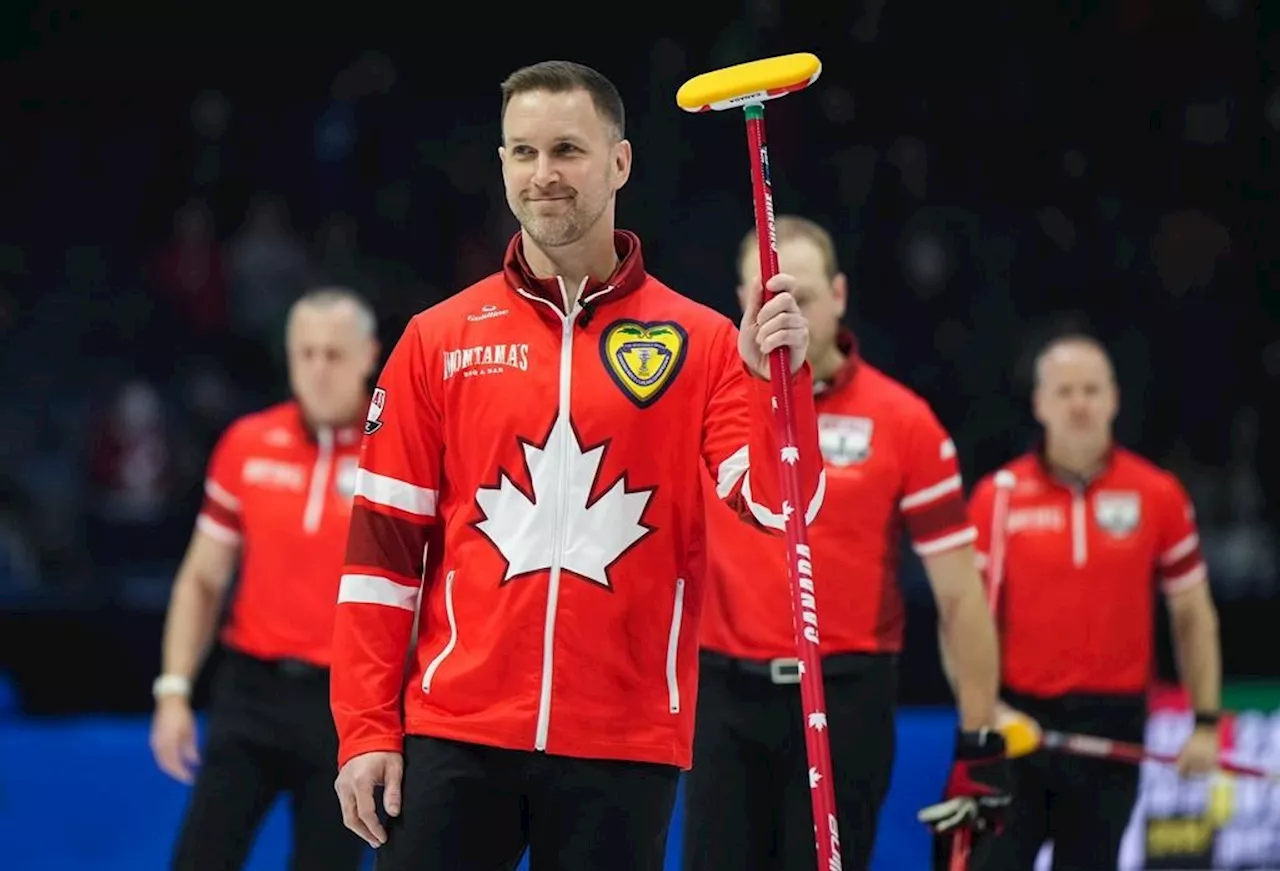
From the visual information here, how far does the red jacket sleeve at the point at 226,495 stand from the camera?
5.32 meters

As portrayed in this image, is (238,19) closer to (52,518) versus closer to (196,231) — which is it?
(196,231)

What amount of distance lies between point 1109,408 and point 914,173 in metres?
4.57

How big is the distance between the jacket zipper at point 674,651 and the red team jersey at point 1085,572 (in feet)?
8.73

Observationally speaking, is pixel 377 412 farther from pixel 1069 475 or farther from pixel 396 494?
pixel 1069 475

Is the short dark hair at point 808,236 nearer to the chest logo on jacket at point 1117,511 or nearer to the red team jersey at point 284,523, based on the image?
the red team jersey at point 284,523

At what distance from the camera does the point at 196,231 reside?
32.1ft

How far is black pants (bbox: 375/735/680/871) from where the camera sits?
2975 millimetres

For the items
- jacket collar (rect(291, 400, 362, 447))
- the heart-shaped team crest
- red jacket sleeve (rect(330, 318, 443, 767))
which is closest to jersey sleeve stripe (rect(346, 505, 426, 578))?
red jacket sleeve (rect(330, 318, 443, 767))

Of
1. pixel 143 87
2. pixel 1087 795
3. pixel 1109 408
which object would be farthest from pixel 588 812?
pixel 143 87

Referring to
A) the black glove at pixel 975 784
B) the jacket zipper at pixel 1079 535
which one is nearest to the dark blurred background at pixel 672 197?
the jacket zipper at pixel 1079 535

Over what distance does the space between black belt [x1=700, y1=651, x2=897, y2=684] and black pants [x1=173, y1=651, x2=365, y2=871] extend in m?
1.08

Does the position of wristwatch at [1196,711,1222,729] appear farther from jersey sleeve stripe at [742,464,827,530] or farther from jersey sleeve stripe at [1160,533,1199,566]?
jersey sleeve stripe at [742,464,827,530]

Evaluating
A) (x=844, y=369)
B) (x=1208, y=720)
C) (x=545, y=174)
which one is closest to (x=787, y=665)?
(x=844, y=369)

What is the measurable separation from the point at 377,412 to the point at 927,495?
1.76m
